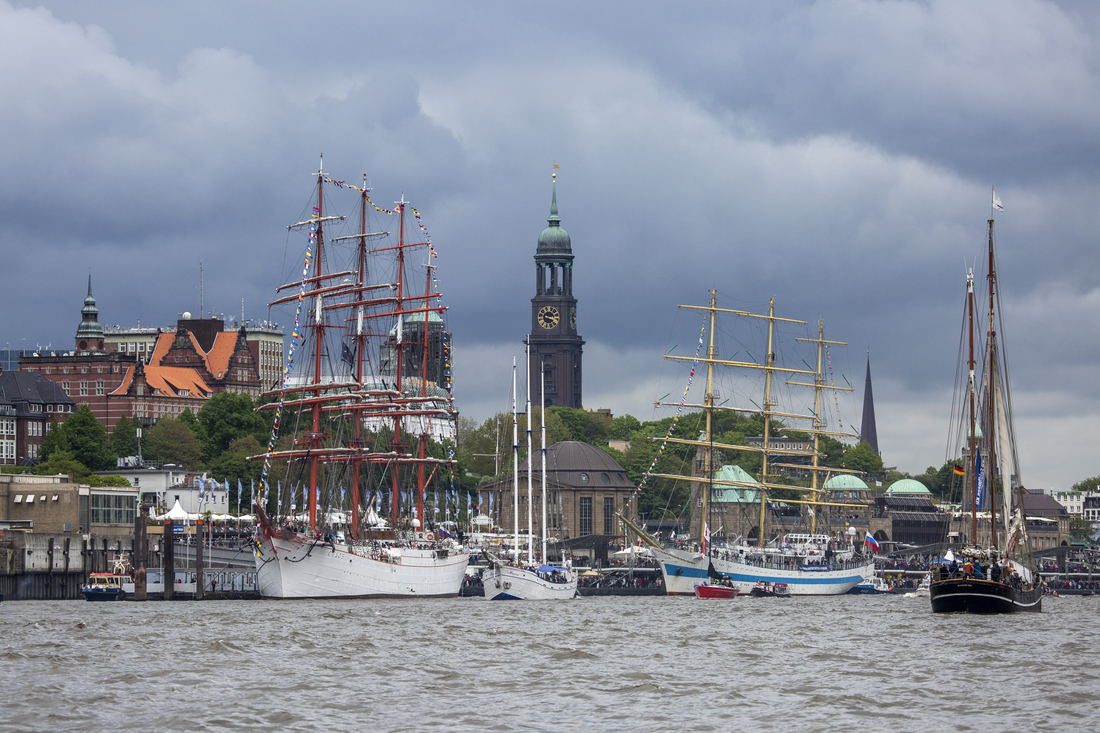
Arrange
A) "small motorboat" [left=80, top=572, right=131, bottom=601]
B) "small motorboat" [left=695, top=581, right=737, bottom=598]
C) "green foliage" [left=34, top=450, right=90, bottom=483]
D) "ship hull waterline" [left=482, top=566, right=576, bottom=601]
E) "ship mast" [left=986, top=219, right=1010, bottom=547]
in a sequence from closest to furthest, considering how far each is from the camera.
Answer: "ship mast" [left=986, top=219, right=1010, bottom=547], "small motorboat" [left=80, top=572, right=131, bottom=601], "ship hull waterline" [left=482, top=566, right=576, bottom=601], "small motorboat" [left=695, top=581, right=737, bottom=598], "green foliage" [left=34, top=450, right=90, bottom=483]

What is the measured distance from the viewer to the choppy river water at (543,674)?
40469 mm

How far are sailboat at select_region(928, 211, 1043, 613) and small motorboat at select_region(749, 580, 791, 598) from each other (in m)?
36.9

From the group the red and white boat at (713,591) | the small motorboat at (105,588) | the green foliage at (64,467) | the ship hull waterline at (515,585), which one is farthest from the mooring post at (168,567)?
the green foliage at (64,467)

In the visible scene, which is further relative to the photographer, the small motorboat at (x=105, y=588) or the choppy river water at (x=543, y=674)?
the small motorboat at (x=105, y=588)

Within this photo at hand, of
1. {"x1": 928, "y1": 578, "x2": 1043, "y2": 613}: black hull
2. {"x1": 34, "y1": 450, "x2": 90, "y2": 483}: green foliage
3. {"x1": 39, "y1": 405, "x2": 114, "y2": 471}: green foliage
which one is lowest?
{"x1": 928, "y1": 578, "x2": 1043, "y2": 613}: black hull

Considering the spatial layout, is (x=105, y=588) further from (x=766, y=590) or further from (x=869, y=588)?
(x=869, y=588)

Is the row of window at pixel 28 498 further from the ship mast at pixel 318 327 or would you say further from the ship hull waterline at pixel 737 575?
the ship hull waterline at pixel 737 575

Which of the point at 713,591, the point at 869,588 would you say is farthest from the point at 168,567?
the point at 869,588

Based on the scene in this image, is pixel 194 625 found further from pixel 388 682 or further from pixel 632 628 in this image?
pixel 388 682

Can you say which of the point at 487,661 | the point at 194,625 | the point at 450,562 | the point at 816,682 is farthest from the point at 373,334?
the point at 816,682

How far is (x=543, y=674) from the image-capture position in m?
50.2

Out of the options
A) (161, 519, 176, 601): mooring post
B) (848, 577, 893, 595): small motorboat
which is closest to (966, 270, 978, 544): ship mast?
(161, 519, 176, 601): mooring post

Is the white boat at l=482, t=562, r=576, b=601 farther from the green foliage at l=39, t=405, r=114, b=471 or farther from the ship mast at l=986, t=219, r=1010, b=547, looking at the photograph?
the green foliage at l=39, t=405, r=114, b=471

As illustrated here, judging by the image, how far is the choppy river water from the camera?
40.5 meters
